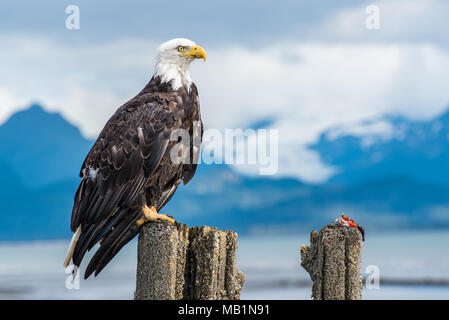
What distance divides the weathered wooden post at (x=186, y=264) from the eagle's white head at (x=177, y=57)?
7.76 ft

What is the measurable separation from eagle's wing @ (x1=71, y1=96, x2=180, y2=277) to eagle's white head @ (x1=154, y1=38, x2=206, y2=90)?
51 centimetres

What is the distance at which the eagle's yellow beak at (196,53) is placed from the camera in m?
8.30

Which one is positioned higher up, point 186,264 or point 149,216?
point 149,216

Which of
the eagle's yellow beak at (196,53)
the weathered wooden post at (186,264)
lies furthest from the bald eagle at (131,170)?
the weathered wooden post at (186,264)

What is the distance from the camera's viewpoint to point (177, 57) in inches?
328

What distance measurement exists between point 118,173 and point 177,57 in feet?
5.17

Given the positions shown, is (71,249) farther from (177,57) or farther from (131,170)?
(177,57)

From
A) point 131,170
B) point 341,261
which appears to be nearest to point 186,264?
point 341,261

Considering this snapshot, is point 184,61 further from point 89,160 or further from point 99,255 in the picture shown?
point 99,255

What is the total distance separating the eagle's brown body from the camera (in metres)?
7.22

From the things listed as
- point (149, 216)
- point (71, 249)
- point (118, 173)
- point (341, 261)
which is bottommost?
point (341, 261)

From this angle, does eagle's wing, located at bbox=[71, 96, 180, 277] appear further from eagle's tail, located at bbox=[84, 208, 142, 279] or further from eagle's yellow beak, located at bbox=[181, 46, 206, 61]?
eagle's yellow beak, located at bbox=[181, 46, 206, 61]

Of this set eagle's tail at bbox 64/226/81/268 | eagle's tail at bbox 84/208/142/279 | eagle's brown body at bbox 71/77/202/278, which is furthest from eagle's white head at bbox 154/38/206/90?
eagle's tail at bbox 64/226/81/268
